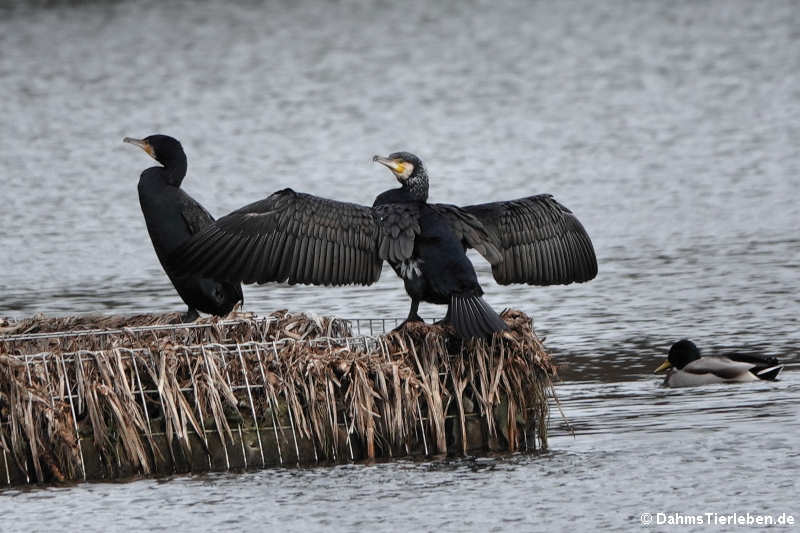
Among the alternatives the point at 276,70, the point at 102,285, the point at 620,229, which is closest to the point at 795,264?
the point at 620,229

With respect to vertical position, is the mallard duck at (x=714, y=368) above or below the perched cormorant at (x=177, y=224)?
below

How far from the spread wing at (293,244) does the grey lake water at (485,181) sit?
1.04 meters

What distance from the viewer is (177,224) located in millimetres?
8906

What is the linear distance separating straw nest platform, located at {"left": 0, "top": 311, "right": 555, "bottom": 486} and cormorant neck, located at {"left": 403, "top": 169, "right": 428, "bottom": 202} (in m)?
0.81

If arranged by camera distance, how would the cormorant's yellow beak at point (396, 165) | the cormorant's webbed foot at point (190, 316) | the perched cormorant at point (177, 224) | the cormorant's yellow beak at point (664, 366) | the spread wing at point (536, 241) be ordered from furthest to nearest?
the cormorant's yellow beak at point (664, 366)
the perched cormorant at point (177, 224)
the cormorant's webbed foot at point (190, 316)
the spread wing at point (536, 241)
the cormorant's yellow beak at point (396, 165)

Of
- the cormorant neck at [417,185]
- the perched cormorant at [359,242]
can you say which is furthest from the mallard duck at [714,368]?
the cormorant neck at [417,185]

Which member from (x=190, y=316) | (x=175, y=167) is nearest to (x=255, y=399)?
(x=190, y=316)

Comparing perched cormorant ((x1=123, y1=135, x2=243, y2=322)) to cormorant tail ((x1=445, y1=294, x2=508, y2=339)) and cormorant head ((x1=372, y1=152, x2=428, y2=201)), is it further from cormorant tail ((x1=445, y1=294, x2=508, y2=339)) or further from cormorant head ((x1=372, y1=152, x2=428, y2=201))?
cormorant tail ((x1=445, y1=294, x2=508, y2=339))

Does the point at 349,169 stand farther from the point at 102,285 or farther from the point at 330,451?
the point at 330,451

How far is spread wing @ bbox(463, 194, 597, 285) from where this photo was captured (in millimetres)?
7910

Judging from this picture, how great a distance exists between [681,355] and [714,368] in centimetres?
34

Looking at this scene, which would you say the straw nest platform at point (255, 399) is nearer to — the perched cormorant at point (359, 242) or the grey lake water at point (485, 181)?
the grey lake water at point (485, 181)

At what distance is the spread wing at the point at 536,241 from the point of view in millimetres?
7910

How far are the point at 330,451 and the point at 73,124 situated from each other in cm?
2026
